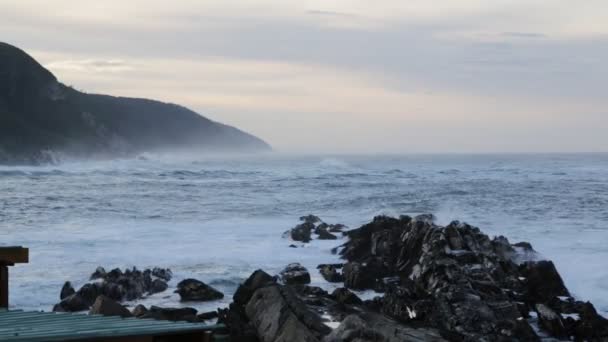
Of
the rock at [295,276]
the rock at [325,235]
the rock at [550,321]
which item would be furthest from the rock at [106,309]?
the rock at [325,235]

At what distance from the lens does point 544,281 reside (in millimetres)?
22250

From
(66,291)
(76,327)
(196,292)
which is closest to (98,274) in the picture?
(66,291)

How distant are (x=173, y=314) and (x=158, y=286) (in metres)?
5.41

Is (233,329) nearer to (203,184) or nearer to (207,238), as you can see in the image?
(207,238)

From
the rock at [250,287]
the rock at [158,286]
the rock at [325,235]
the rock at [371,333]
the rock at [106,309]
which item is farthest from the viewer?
the rock at [325,235]

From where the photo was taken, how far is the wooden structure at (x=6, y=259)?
412 inches

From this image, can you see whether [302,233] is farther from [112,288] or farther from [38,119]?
[38,119]

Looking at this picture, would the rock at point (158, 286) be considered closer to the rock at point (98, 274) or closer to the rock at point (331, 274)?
the rock at point (98, 274)

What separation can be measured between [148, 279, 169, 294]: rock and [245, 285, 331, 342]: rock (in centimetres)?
679

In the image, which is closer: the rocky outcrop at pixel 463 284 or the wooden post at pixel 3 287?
the wooden post at pixel 3 287

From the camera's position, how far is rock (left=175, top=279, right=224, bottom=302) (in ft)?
74.0

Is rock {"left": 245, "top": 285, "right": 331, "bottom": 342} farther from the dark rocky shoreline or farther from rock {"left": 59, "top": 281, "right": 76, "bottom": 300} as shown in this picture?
rock {"left": 59, "top": 281, "right": 76, "bottom": 300}

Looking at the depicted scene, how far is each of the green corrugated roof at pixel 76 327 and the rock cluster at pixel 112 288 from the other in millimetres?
13304

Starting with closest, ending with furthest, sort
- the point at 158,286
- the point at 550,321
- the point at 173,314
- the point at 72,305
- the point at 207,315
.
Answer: the point at 550,321 → the point at 173,314 → the point at 207,315 → the point at 72,305 → the point at 158,286
